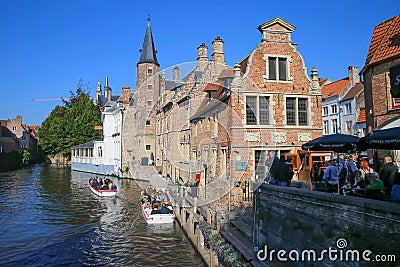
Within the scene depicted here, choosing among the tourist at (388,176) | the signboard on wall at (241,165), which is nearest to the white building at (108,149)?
the signboard on wall at (241,165)

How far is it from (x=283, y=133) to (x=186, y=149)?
32.0ft

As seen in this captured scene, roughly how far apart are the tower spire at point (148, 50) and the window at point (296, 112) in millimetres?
29167

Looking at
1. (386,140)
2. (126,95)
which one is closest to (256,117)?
(386,140)

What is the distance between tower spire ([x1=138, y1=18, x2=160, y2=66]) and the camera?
138ft

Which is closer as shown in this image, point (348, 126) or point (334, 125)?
point (348, 126)

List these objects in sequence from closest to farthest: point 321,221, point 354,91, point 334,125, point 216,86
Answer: point 321,221
point 216,86
point 354,91
point 334,125

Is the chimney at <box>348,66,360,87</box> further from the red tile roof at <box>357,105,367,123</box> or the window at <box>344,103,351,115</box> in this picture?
the red tile roof at <box>357,105,367,123</box>

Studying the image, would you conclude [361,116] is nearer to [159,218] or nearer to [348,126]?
[348,126]

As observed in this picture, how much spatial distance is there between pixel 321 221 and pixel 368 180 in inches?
73.2

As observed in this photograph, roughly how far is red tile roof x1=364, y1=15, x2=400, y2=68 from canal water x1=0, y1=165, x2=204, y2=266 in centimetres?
1157

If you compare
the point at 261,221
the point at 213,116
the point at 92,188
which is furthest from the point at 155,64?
the point at 261,221

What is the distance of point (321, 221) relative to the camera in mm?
6383

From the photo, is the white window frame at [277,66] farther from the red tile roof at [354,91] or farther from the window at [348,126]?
the window at [348,126]

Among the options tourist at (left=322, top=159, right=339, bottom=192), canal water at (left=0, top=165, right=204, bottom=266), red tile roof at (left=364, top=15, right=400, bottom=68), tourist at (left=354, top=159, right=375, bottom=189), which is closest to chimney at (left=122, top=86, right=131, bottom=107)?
canal water at (left=0, top=165, right=204, bottom=266)
